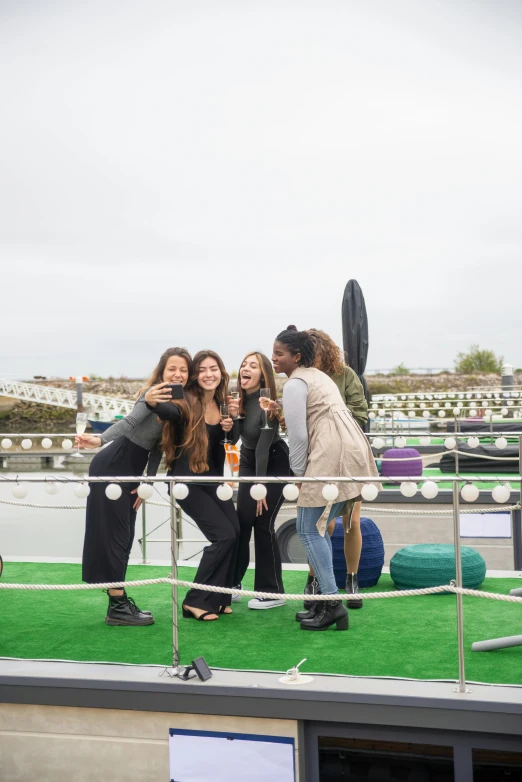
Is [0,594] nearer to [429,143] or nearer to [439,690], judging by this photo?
[439,690]

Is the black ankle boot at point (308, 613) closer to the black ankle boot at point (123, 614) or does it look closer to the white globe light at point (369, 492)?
the black ankle boot at point (123, 614)

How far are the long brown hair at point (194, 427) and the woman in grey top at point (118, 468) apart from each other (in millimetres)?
Result: 67

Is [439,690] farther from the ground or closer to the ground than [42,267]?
closer to the ground

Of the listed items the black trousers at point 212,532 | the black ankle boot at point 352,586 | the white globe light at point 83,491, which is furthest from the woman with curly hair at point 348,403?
the white globe light at point 83,491

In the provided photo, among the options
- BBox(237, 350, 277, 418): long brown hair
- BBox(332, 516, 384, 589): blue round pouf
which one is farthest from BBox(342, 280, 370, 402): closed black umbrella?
BBox(237, 350, 277, 418): long brown hair

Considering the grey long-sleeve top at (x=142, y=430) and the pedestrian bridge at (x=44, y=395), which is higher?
the pedestrian bridge at (x=44, y=395)

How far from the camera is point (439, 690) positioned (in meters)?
2.97

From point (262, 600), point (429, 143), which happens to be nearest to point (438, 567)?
point (262, 600)

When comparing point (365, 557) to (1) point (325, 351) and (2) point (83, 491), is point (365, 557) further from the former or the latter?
(2) point (83, 491)

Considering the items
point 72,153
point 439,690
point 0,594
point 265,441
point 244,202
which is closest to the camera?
point 439,690

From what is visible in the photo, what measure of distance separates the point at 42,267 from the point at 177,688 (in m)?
52.2

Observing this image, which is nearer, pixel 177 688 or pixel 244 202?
pixel 177 688

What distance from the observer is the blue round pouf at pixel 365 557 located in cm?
458

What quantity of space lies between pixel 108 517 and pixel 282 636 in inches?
41.1
